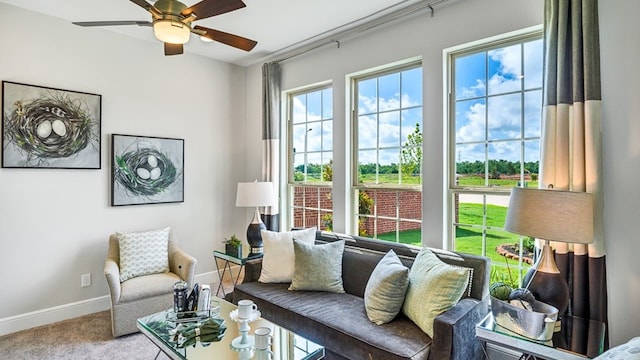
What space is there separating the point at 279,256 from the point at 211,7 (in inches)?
79.2

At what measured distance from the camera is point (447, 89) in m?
2.88

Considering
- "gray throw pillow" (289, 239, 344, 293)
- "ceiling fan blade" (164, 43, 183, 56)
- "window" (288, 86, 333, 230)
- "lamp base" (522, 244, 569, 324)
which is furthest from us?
"window" (288, 86, 333, 230)

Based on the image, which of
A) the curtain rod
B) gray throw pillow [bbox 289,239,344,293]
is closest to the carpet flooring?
gray throw pillow [bbox 289,239,344,293]

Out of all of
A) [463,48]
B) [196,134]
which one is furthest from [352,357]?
[196,134]

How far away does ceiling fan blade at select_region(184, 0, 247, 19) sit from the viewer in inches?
79.8

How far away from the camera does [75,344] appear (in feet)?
9.25

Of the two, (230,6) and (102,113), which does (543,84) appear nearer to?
(230,6)

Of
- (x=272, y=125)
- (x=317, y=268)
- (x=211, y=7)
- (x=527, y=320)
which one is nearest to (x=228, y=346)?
(x=317, y=268)

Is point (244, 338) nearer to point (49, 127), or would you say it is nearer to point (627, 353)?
point (627, 353)

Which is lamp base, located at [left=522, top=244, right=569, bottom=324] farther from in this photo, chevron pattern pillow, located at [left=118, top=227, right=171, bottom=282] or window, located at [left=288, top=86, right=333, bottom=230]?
chevron pattern pillow, located at [left=118, top=227, right=171, bottom=282]

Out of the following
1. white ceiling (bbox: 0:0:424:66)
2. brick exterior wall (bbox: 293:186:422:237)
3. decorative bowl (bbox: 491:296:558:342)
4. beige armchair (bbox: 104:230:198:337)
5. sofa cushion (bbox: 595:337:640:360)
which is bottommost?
beige armchair (bbox: 104:230:198:337)

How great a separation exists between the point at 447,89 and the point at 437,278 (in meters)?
1.60

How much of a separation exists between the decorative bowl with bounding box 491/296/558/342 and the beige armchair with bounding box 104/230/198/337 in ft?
8.63

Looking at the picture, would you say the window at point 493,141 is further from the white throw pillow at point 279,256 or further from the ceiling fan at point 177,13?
the ceiling fan at point 177,13
